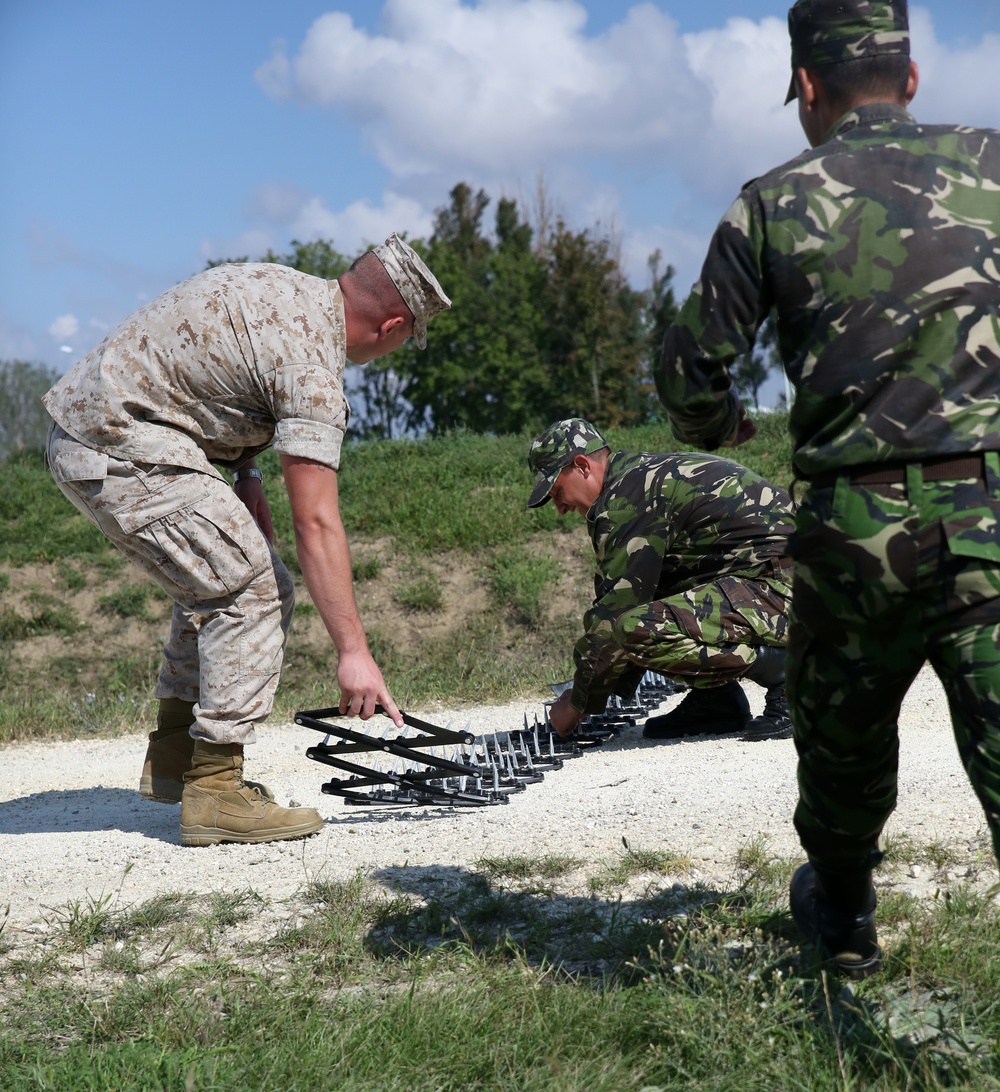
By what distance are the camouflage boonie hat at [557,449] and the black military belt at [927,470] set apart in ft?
10.9

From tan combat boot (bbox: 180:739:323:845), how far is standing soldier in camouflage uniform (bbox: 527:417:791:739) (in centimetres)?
167

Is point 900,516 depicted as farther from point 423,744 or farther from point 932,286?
point 423,744

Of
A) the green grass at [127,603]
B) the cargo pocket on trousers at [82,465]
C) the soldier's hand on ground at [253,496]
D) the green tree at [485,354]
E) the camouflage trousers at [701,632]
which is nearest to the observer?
the cargo pocket on trousers at [82,465]

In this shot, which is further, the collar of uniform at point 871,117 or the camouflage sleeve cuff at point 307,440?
the camouflage sleeve cuff at point 307,440

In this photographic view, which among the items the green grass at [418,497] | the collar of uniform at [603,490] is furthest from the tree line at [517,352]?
the collar of uniform at [603,490]

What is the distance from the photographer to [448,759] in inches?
210

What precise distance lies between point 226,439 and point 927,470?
8.88 feet

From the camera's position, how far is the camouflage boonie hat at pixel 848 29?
2.35m

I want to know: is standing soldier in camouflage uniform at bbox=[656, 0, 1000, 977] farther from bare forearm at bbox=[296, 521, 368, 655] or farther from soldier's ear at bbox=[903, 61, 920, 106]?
bare forearm at bbox=[296, 521, 368, 655]

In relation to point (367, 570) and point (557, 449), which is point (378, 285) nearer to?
point (557, 449)

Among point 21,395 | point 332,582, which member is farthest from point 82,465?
point 21,395

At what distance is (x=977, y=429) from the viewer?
2180 millimetres

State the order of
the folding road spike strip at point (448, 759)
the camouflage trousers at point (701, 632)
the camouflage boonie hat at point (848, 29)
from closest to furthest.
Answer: the camouflage boonie hat at point (848, 29) < the folding road spike strip at point (448, 759) < the camouflage trousers at point (701, 632)

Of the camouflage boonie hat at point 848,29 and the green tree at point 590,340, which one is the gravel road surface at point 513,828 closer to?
the camouflage boonie hat at point 848,29
